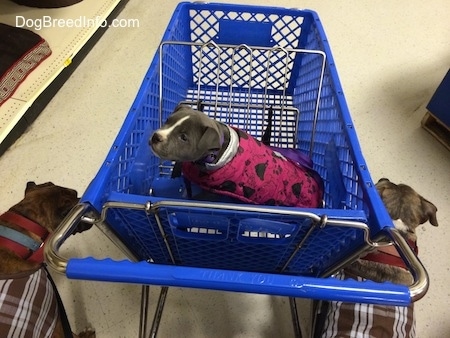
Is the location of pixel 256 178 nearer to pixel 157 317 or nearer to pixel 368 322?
pixel 368 322

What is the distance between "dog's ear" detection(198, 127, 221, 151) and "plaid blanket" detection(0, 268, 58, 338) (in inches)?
19.1

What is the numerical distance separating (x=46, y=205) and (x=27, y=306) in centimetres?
29

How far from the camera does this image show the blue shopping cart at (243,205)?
1.68ft

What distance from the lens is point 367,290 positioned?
0.50m

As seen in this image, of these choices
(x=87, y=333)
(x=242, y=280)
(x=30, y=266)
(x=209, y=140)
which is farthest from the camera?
(x=87, y=333)

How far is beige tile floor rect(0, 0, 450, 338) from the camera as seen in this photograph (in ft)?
3.97

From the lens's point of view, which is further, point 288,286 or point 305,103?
Result: point 305,103

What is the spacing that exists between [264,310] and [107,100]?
44.3 inches

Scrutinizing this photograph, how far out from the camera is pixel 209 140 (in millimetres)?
774

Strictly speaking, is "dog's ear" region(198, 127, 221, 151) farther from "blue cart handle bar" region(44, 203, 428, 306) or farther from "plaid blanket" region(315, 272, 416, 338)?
"plaid blanket" region(315, 272, 416, 338)

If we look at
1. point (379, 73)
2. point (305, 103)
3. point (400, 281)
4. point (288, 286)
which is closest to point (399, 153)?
point (379, 73)

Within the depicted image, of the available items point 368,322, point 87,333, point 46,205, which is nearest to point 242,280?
point 368,322

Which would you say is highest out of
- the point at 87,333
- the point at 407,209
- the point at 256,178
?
the point at 256,178

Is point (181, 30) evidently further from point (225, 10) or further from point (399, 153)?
point (399, 153)
